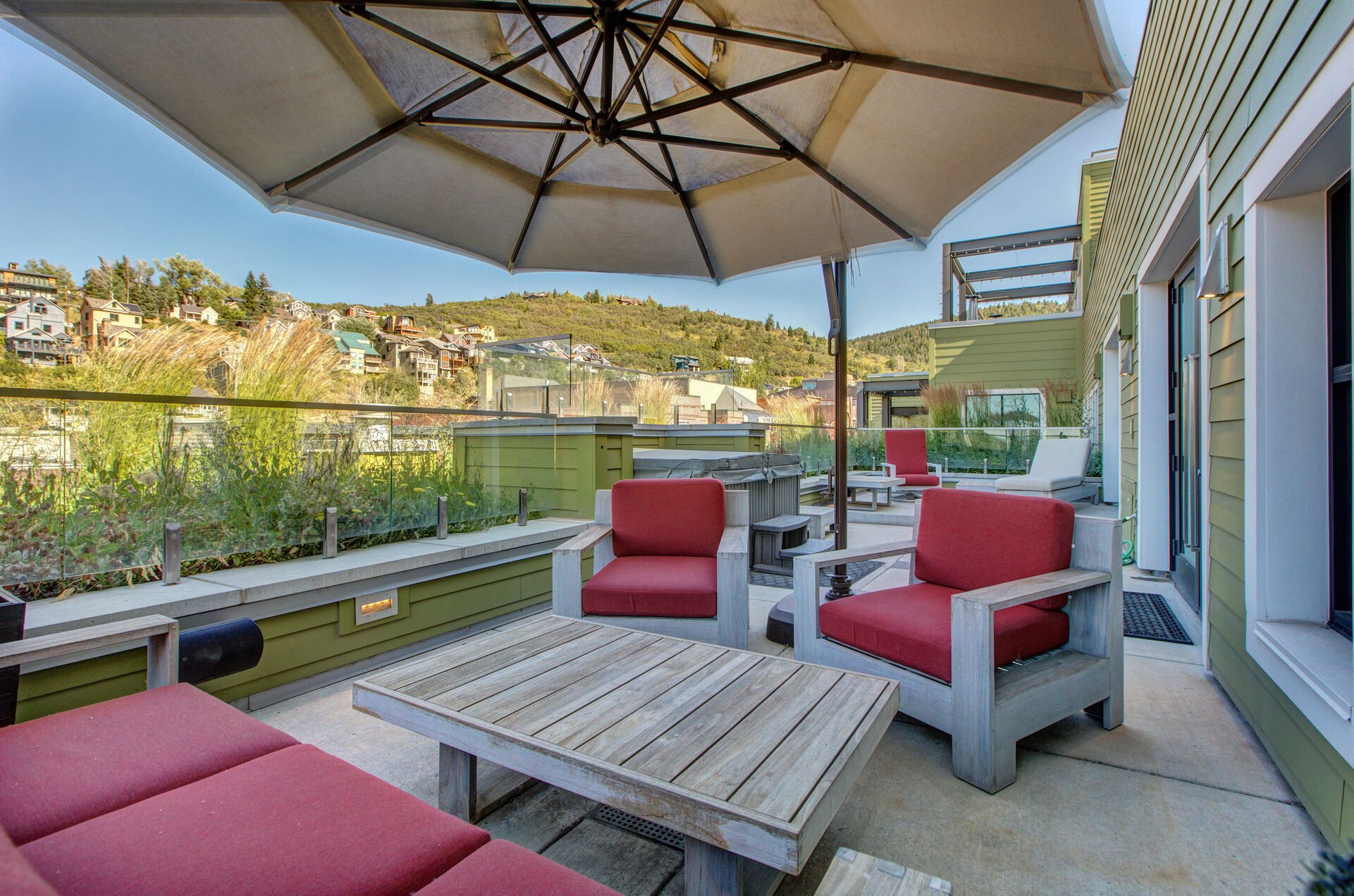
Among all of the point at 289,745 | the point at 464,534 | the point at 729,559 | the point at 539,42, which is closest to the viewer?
the point at 289,745

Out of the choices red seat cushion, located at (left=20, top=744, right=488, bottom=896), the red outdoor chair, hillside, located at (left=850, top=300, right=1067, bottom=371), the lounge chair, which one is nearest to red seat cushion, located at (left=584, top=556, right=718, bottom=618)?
red seat cushion, located at (left=20, top=744, right=488, bottom=896)

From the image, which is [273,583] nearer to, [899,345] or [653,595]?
[653,595]

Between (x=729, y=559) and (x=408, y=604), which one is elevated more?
(x=729, y=559)

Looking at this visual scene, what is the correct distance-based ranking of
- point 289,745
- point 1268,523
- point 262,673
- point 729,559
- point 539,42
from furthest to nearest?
1. point 539,42
2. point 729,559
3. point 262,673
4. point 1268,523
5. point 289,745

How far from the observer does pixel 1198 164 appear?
9.22 feet

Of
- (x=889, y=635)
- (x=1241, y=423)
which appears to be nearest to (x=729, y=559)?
(x=889, y=635)

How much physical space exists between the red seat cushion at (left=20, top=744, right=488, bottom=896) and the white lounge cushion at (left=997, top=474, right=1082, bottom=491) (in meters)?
5.63

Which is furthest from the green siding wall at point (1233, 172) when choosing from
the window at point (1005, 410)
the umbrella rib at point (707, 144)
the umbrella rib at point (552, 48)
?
the window at point (1005, 410)

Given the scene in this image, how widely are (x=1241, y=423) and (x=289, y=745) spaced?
10.1 ft

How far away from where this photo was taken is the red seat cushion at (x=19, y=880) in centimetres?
42

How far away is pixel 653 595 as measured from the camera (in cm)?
250

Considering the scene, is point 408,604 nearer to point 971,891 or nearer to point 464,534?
point 464,534

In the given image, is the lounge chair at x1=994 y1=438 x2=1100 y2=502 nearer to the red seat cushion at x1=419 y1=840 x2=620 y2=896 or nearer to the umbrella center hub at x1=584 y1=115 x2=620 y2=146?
the umbrella center hub at x1=584 y1=115 x2=620 y2=146

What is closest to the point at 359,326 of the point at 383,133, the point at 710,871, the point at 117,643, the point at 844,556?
the point at 383,133
